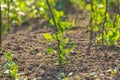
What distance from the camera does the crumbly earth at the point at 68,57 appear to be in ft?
10.5

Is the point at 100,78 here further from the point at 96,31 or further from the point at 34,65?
the point at 96,31

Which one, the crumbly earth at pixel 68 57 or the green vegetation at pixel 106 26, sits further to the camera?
the green vegetation at pixel 106 26

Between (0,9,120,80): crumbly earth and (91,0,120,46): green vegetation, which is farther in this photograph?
(91,0,120,46): green vegetation

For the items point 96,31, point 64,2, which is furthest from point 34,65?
point 64,2

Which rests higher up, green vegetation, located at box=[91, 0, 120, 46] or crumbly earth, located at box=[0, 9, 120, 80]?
green vegetation, located at box=[91, 0, 120, 46]

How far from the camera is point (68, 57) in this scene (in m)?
3.57

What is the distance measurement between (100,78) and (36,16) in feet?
10.6

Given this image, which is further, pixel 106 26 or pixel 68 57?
pixel 106 26

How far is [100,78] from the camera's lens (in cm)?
305

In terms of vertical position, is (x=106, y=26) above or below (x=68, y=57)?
above

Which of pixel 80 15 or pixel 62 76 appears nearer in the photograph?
pixel 62 76

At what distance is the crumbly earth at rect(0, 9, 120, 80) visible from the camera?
10.5 feet

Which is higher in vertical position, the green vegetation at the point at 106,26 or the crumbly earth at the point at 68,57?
the green vegetation at the point at 106,26

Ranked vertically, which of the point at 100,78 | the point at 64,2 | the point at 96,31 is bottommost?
the point at 100,78
